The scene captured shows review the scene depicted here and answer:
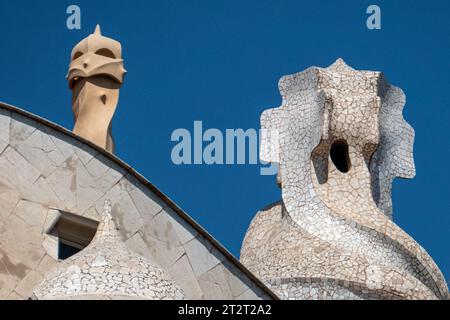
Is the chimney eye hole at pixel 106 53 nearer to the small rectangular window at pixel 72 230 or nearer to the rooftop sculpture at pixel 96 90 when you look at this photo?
the rooftop sculpture at pixel 96 90

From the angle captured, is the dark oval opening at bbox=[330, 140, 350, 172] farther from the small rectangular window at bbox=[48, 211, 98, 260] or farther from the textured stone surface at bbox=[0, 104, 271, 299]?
the small rectangular window at bbox=[48, 211, 98, 260]

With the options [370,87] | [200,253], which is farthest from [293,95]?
[200,253]

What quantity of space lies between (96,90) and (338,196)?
397 centimetres

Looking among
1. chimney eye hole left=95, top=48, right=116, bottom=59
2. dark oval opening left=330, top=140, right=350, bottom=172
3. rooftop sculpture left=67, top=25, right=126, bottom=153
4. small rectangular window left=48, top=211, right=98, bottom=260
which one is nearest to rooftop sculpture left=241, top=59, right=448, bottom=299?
dark oval opening left=330, top=140, right=350, bottom=172

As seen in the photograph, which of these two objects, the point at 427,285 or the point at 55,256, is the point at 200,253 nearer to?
the point at 55,256

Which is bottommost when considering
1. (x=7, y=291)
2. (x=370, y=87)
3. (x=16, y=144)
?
(x=7, y=291)

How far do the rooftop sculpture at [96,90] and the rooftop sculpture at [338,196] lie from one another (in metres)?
3.00

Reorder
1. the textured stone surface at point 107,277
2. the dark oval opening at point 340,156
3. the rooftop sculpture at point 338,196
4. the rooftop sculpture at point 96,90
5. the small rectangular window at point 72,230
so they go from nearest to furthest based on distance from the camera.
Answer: the textured stone surface at point 107,277, the small rectangular window at point 72,230, the rooftop sculpture at point 96,90, the rooftop sculpture at point 338,196, the dark oval opening at point 340,156

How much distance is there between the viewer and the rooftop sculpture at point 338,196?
16000 mm

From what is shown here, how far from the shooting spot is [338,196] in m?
17.1

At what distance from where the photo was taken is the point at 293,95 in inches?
703

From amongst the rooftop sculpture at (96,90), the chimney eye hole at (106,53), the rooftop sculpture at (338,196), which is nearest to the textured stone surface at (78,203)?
the rooftop sculpture at (96,90)

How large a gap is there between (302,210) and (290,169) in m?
0.63

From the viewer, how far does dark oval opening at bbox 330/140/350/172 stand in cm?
1744
